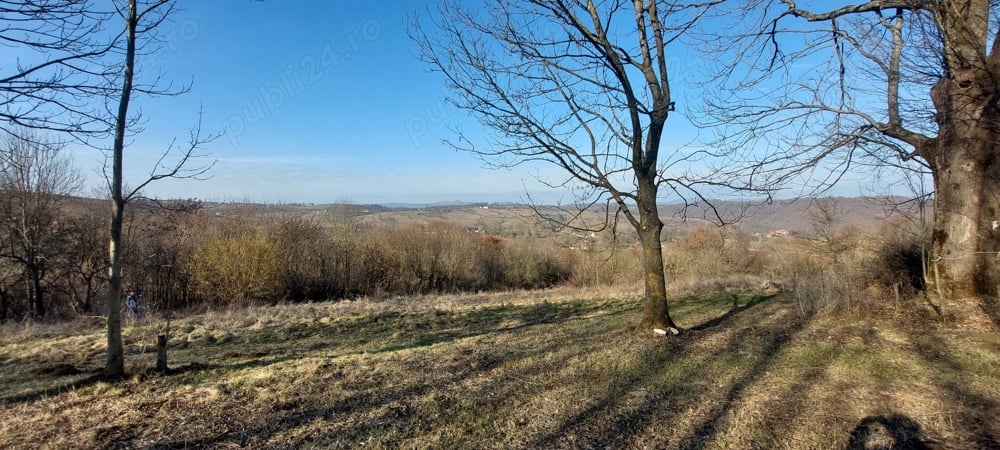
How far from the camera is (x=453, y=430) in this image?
3791mm

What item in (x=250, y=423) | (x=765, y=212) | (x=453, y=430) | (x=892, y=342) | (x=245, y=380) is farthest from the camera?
(x=765, y=212)

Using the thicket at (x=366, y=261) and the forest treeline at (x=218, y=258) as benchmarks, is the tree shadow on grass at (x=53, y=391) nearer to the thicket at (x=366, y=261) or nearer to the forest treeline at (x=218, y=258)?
Result: the thicket at (x=366, y=261)

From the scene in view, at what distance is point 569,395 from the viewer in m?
4.52

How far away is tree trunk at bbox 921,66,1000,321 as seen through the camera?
6.44m

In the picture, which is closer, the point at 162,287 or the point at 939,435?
the point at 939,435

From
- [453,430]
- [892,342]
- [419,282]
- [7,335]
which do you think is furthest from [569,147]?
[419,282]

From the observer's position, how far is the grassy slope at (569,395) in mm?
3654

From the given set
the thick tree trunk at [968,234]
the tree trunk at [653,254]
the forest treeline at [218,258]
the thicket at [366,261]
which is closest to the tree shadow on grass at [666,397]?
the tree trunk at [653,254]

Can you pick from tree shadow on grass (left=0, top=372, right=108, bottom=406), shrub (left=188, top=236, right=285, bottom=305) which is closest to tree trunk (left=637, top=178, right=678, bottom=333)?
tree shadow on grass (left=0, top=372, right=108, bottom=406)

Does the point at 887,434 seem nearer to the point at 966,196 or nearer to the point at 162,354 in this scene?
the point at 966,196

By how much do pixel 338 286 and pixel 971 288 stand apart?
27219 millimetres

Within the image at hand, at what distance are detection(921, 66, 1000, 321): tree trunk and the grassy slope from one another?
3.61ft

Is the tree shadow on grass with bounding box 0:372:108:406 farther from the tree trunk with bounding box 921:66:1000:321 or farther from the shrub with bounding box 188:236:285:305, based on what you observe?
the shrub with bounding box 188:236:285:305

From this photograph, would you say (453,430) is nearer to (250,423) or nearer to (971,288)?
(250,423)
